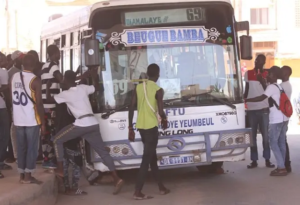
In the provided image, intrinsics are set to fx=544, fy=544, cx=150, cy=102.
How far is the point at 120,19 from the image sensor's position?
7.73m

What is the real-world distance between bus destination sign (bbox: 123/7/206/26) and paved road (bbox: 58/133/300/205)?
8.16 ft

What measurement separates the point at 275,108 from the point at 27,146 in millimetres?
3990

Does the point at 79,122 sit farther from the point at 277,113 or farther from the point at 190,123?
the point at 277,113

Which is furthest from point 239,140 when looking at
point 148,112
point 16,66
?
point 16,66

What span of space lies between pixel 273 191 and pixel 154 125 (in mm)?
2074

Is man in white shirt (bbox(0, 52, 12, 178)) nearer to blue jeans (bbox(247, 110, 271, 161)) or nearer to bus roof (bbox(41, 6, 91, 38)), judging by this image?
bus roof (bbox(41, 6, 91, 38))

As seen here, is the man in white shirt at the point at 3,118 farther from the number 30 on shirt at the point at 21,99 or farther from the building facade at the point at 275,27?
the building facade at the point at 275,27

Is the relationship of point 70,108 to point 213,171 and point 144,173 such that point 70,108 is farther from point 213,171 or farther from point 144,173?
point 213,171

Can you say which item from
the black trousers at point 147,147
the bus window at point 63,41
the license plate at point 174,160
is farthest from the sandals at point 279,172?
the bus window at point 63,41

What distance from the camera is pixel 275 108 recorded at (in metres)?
8.69

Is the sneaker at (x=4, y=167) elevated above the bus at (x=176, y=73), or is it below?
below

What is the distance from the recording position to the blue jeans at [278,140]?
8.75 meters

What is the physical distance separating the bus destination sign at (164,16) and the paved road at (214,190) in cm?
249

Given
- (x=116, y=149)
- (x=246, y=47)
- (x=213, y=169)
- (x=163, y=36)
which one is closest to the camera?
(x=116, y=149)
